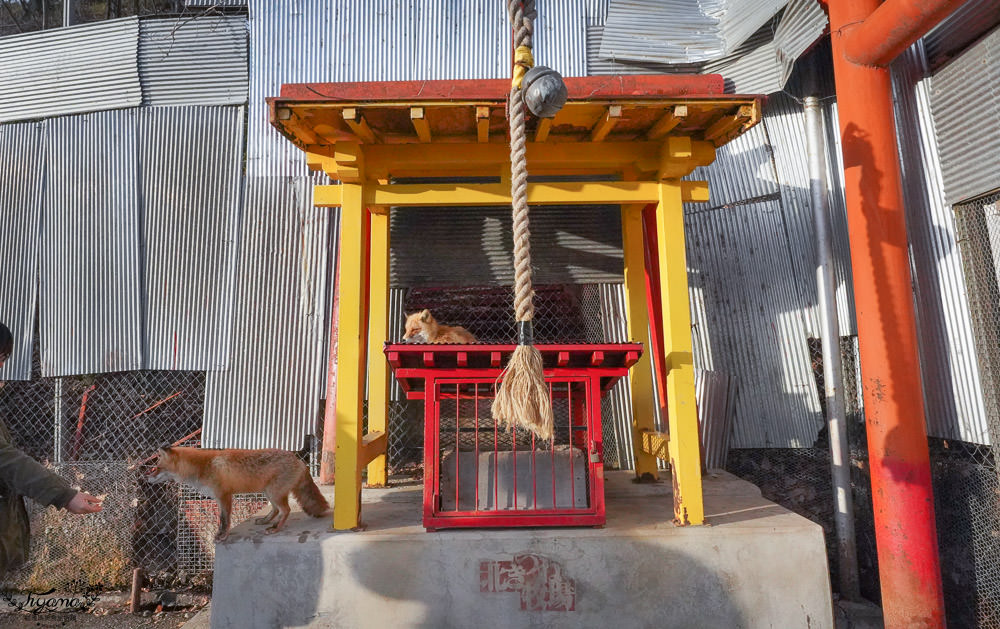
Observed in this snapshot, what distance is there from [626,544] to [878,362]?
8.03ft

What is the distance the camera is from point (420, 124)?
13.2ft

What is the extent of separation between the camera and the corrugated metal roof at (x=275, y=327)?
231 inches

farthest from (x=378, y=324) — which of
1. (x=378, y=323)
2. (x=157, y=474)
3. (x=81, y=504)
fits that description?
(x=81, y=504)

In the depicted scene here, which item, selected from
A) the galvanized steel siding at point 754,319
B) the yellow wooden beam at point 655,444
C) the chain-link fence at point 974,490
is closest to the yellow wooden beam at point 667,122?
the galvanized steel siding at point 754,319

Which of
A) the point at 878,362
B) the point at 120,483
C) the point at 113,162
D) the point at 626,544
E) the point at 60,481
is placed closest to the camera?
the point at 60,481

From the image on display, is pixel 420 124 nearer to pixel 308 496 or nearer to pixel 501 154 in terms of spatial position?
pixel 501 154

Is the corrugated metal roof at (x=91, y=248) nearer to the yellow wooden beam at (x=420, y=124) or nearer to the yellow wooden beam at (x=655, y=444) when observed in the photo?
the yellow wooden beam at (x=420, y=124)

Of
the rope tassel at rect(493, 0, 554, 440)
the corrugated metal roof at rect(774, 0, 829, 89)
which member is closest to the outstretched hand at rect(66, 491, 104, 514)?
the rope tassel at rect(493, 0, 554, 440)

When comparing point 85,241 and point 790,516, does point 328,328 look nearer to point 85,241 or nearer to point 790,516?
point 85,241

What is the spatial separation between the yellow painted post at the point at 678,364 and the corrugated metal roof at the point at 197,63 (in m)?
4.98

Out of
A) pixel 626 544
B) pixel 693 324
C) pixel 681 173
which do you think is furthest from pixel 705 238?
pixel 626 544

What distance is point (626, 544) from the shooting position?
3.76 m

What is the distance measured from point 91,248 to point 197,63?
2.37 metres

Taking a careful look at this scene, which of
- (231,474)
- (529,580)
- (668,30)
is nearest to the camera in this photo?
(529,580)
